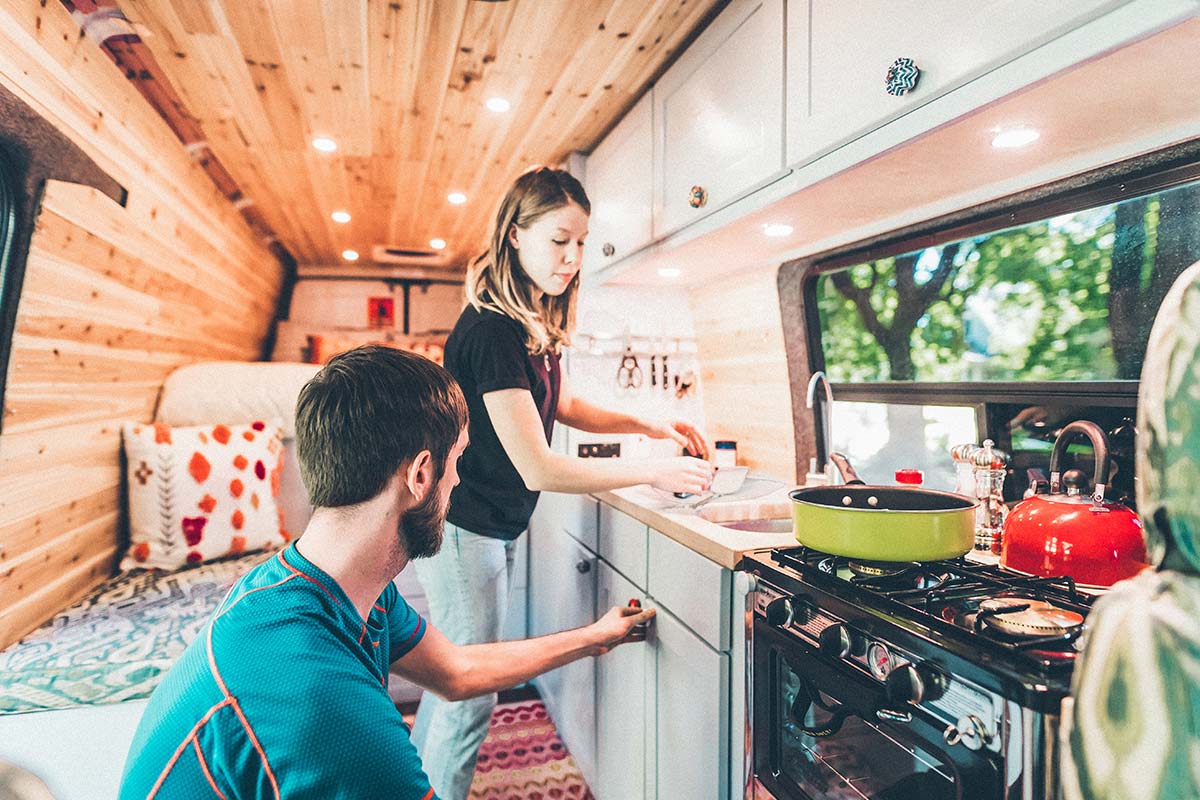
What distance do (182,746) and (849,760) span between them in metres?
0.87

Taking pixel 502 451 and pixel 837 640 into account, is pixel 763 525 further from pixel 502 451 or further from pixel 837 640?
pixel 837 640

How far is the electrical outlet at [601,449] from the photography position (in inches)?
104

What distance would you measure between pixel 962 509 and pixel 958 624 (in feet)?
0.95

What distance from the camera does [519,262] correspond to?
1732 millimetres

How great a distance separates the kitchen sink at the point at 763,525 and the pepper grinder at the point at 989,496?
522mm

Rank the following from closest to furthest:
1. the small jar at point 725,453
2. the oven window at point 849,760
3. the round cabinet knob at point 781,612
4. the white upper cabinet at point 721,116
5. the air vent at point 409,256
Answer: the oven window at point 849,760
the round cabinet knob at point 781,612
the white upper cabinet at point 721,116
the small jar at point 725,453
the air vent at point 409,256

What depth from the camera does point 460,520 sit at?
5.41ft

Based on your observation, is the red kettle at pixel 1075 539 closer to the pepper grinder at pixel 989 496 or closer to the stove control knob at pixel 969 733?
the pepper grinder at pixel 989 496

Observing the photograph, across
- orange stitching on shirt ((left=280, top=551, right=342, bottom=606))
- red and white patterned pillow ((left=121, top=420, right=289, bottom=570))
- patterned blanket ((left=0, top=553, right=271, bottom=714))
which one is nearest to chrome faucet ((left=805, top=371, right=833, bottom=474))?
orange stitching on shirt ((left=280, top=551, right=342, bottom=606))

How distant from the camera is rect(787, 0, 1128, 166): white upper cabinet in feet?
2.96

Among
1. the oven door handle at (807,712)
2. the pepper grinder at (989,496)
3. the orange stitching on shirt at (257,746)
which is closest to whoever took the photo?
the orange stitching on shirt at (257,746)

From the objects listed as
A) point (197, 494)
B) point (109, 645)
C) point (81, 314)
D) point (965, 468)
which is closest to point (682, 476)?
point (965, 468)

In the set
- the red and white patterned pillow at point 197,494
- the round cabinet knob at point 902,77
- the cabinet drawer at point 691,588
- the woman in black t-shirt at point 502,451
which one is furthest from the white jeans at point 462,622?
the red and white patterned pillow at point 197,494

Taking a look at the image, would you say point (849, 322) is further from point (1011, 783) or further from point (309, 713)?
point (309, 713)
